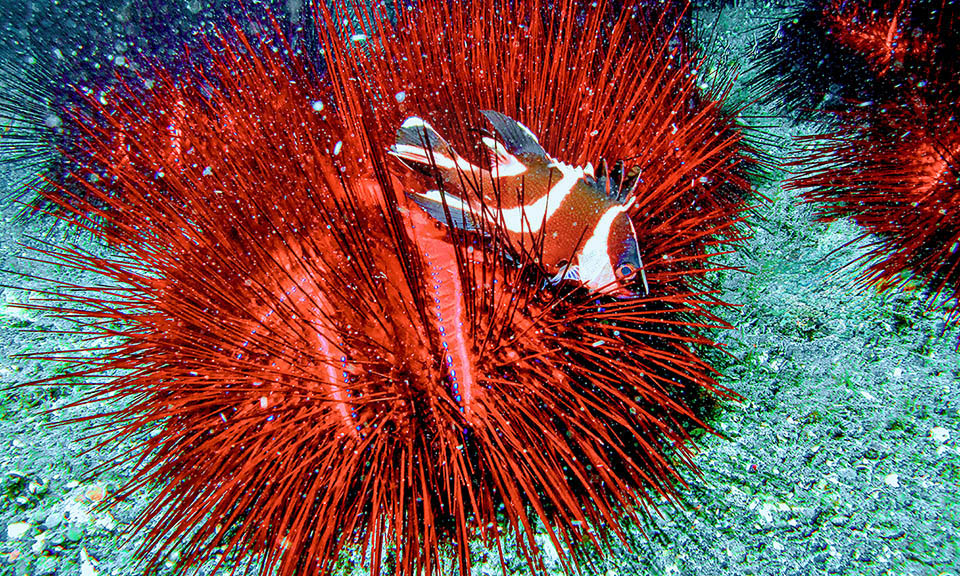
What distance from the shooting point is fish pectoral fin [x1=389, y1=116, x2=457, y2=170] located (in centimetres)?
124

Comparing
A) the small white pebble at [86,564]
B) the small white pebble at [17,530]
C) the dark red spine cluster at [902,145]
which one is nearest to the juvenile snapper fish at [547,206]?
the dark red spine cluster at [902,145]

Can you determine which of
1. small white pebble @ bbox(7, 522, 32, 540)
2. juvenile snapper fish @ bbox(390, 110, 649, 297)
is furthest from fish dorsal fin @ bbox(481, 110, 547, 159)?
small white pebble @ bbox(7, 522, 32, 540)

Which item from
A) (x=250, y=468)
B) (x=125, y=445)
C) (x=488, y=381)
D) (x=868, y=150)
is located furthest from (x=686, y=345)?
(x=125, y=445)

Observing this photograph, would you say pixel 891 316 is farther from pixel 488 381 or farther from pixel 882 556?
pixel 488 381

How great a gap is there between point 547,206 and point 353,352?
626 mm

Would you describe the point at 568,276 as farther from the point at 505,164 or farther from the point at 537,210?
the point at 505,164

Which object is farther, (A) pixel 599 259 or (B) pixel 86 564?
(B) pixel 86 564

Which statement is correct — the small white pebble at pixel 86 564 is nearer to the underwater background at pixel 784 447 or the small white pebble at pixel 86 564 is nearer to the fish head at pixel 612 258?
the underwater background at pixel 784 447

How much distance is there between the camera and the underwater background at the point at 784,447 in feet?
5.19

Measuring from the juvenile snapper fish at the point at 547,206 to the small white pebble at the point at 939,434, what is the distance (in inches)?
53.1

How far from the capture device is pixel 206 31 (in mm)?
2607

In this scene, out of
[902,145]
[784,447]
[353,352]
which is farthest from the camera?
[784,447]

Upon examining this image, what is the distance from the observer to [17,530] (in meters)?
1.80

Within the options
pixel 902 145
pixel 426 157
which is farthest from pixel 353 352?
pixel 902 145
